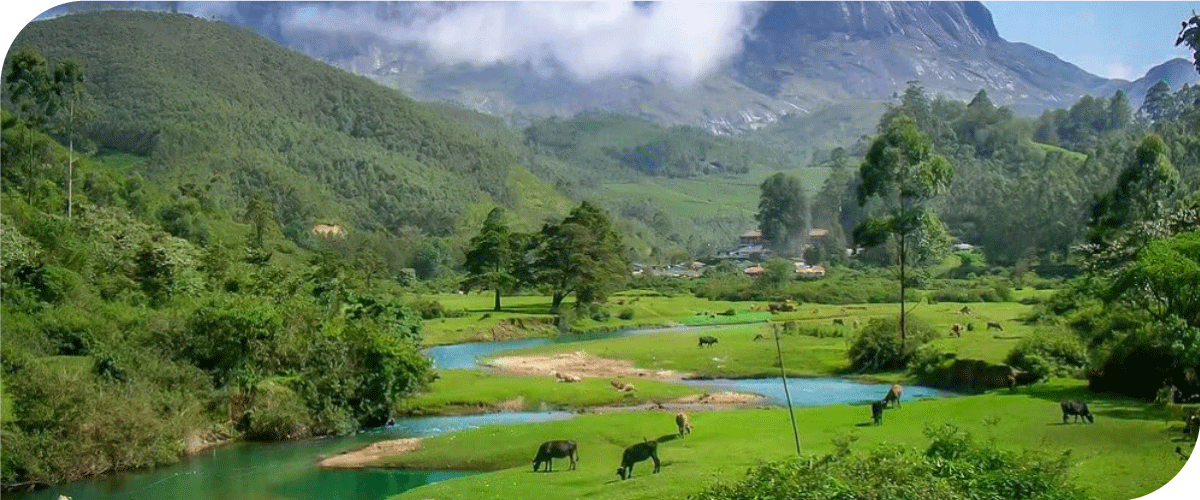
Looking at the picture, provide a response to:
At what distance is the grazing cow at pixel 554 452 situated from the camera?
16.1 meters

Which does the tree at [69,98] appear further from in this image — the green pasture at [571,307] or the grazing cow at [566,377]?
the grazing cow at [566,377]

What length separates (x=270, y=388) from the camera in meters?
21.5

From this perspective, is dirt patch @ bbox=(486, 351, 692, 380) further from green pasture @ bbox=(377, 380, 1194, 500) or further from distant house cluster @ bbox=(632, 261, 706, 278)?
green pasture @ bbox=(377, 380, 1194, 500)

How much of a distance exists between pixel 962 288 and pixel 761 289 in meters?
4.51

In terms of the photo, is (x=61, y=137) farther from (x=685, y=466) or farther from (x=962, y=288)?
(x=962, y=288)

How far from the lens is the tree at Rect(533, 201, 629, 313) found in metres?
24.8

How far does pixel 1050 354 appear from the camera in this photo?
795 inches

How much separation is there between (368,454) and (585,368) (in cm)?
653

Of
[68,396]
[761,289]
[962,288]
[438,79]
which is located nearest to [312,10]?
[68,396]

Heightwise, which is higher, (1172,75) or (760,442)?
(1172,75)

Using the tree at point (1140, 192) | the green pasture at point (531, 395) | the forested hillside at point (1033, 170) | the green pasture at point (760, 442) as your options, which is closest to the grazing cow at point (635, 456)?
the green pasture at point (760, 442)

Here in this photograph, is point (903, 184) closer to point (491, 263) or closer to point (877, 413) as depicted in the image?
point (877, 413)

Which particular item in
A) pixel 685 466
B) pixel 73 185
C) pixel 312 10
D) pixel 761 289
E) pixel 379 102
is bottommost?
pixel 685 466

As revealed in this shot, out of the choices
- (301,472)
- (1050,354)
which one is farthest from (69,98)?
(1050,354)
